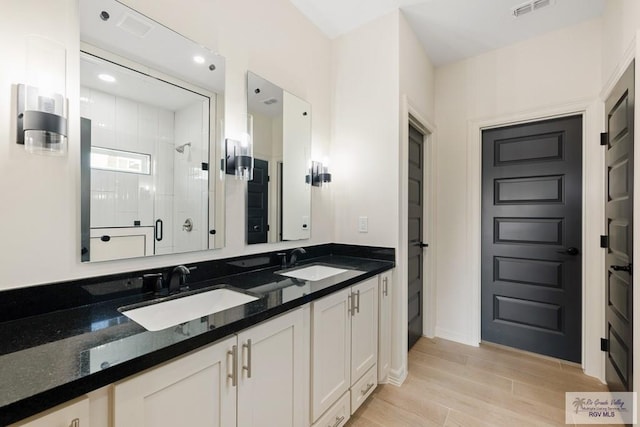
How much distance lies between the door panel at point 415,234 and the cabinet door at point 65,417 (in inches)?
94.7

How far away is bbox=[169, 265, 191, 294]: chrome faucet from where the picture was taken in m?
1.40

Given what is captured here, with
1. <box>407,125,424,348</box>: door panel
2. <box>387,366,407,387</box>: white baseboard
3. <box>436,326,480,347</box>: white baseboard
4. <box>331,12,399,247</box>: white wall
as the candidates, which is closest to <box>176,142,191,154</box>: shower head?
<box>331,12,399,247</box>: white wall

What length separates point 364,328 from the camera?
188 cm

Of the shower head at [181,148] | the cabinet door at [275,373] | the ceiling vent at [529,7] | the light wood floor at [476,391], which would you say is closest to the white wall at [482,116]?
the light wood floor at [476,391]

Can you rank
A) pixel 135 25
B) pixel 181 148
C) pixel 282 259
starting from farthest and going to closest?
pixel 282 259 < pixel 181 148 < pixel 135 25

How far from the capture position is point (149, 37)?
1.39m

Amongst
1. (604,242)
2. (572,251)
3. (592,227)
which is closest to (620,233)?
(604,242)

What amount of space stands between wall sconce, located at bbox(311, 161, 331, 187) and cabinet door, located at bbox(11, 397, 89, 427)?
1913 millimetres

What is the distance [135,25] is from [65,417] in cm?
154

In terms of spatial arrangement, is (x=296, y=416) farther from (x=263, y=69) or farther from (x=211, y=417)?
(x=263, y=69)

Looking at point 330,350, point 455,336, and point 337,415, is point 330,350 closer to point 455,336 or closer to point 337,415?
point 337,415

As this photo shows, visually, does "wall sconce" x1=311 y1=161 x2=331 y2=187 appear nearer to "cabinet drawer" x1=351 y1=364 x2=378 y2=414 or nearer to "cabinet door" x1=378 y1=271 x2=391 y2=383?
"cabinet door" x1=378 y1=271 x2=391 y2=383

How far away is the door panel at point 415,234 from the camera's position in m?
2.75

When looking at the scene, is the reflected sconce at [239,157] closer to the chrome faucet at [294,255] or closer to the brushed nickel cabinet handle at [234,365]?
the chrome faucet at [294,255]
